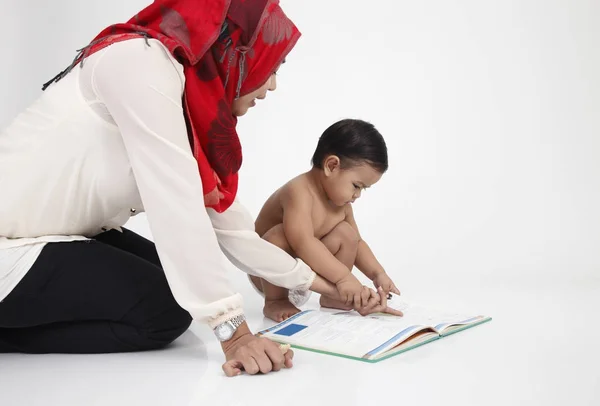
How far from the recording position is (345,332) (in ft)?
6.54

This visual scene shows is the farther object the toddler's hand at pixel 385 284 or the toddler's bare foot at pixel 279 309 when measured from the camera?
the toddler's hand at pixel 385 284

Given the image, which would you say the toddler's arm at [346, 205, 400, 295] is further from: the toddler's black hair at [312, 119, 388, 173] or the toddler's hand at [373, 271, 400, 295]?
the toddler's black hair at [312, 119, 388, 173]

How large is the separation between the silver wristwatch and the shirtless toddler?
631 millimetres

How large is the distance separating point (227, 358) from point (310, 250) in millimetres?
701

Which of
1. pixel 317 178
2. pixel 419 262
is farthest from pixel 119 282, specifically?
pixel 419 262

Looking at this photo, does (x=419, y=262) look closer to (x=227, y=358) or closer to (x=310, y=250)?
(x=310, y=250)

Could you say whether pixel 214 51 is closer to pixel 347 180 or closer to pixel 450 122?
pixel 347 180

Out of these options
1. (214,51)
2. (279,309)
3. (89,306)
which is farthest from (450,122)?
(89,306)

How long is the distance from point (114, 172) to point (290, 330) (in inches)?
25.1

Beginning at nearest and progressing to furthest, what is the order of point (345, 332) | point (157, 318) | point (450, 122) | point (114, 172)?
point (114, 172) < point (157, 318) < point (345, 332) < point (450, 122)

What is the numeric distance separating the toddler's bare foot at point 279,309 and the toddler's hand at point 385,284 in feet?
1.00

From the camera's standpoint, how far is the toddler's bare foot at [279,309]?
2.28m

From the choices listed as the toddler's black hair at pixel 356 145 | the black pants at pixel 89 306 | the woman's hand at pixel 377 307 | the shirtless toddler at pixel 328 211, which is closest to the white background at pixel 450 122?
the shirtless toddler at pixel 328 211

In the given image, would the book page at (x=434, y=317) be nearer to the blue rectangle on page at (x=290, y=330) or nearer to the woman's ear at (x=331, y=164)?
the blue rectangle on page at (x=290, y=330)
